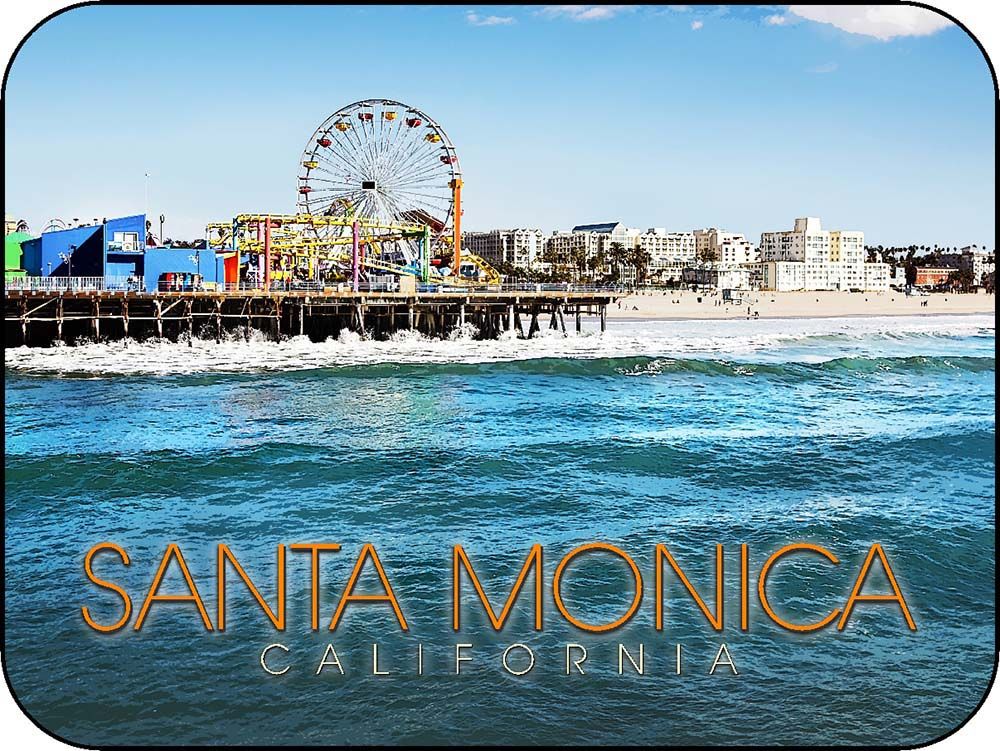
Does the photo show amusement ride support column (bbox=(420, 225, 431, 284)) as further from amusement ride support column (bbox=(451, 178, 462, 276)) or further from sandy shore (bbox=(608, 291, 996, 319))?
sandy shore (bbox=(608, 291, 996, 319))

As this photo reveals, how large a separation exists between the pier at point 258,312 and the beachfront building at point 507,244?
84619 mm

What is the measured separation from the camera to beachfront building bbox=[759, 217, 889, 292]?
104m

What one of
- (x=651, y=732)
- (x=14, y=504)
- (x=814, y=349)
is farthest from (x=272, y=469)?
(x=814, y=349)

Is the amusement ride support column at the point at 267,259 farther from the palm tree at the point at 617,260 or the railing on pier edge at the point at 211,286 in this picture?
the palm tree at the point at 617,260

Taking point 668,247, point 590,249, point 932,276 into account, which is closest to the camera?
point 932,276

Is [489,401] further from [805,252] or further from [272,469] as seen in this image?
[805,252]

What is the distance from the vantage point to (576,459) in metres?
13.3

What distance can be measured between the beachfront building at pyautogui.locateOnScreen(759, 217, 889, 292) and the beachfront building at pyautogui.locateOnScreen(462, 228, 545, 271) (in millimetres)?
29116

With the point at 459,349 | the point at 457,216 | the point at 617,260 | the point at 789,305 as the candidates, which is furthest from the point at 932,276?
the point at 459,349

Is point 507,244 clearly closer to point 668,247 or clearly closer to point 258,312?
point 668,247

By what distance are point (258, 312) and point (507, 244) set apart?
9508 cm

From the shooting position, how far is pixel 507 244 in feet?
418

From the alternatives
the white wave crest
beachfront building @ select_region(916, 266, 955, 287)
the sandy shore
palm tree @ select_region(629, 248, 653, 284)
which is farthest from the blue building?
beachfront building @ select_region(916, 266, 955, 287)

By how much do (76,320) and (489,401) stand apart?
55.2ft
